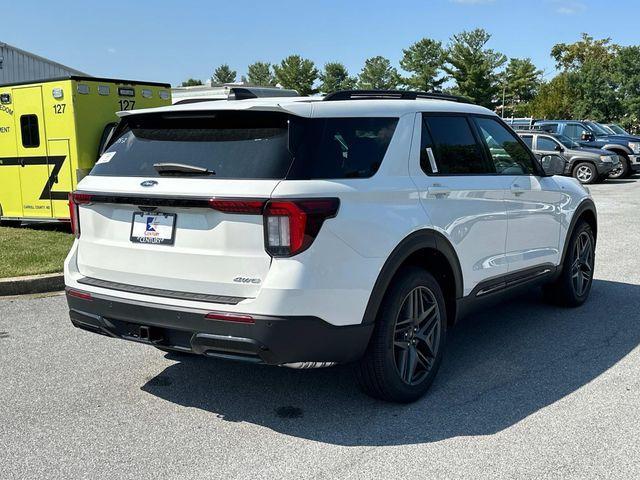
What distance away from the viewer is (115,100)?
425 inches

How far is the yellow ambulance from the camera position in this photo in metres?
10.3

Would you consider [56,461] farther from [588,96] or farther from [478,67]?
[478,67]

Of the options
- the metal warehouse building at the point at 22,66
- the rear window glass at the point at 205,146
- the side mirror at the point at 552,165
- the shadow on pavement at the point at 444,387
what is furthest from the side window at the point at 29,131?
the metal warehouse building at the point at 22,66

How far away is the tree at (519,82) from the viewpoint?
8464 cm

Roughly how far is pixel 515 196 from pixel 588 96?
59.2 meters

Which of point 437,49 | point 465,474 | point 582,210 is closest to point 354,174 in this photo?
point 465,474

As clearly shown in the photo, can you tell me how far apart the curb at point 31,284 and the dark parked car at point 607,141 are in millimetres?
19081

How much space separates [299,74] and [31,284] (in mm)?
69402

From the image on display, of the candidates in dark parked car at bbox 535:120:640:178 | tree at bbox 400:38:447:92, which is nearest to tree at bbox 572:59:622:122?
tree at bbox 400:38:447:92

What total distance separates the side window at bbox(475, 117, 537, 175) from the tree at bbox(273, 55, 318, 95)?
69026mm

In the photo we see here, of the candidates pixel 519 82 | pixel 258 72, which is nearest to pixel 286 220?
pixel 519 82

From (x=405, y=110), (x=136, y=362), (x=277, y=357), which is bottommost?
(x=136, y=362)

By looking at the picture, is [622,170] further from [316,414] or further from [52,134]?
[316,414]

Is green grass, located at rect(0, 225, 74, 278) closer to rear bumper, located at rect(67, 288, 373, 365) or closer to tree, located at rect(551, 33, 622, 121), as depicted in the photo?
rear bumper, located at rect(67, 288, 373, 365)
